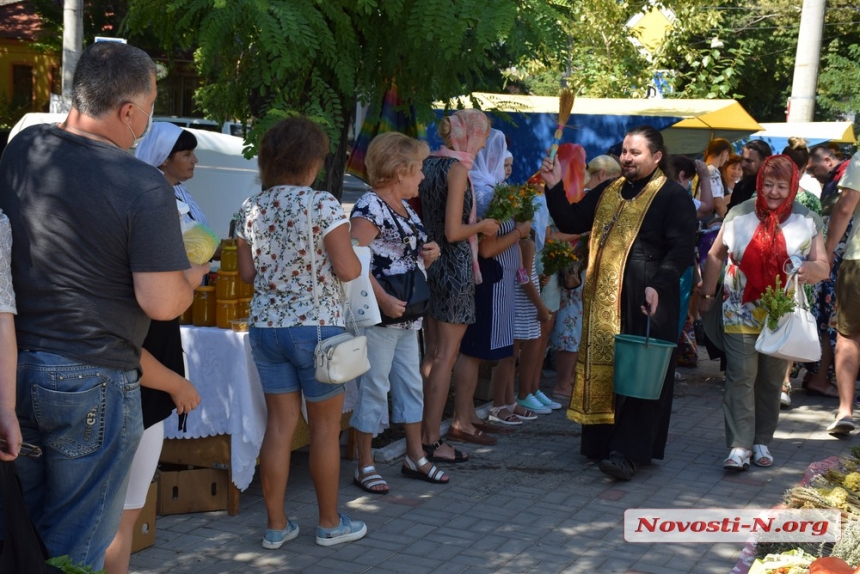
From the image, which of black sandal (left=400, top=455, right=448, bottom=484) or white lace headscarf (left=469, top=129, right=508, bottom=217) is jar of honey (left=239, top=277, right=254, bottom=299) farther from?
white lace headscarf (left=469, top=129, right=508, bottom=217)

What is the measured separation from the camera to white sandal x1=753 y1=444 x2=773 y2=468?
6.29 metres

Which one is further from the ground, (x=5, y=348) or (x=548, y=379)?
(x=5, y=348)

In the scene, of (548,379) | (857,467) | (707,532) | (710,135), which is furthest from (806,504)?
(710,135)

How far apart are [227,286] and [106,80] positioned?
2.22 meters

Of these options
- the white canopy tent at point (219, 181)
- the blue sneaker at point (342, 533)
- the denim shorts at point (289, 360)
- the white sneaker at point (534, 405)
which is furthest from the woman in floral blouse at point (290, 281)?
the white canopy tent at point (219, 181)

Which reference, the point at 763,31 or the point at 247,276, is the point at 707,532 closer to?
the point at 247,276

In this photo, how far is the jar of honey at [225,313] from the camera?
5.01 m

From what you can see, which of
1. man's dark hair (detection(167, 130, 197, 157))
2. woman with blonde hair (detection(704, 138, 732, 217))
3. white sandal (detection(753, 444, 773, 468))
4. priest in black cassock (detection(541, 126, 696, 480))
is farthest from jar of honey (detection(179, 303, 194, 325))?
woman with blonde hair (detection(704, 138, 732, 217))

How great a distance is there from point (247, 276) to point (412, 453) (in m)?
1.62

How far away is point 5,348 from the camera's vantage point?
8.95 ft

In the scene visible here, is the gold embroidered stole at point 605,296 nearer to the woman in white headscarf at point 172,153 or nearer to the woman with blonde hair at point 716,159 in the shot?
the woman in white headscarf at point 172,153

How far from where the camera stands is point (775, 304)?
19.2ft

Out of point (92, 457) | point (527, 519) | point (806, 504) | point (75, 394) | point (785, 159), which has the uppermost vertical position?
point (785, 159)

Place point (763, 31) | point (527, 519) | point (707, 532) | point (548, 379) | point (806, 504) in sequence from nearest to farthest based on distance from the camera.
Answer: point (806, 504) < point (707, 532) < point (527, 519) < point (548, 379) < point (763, 31)
